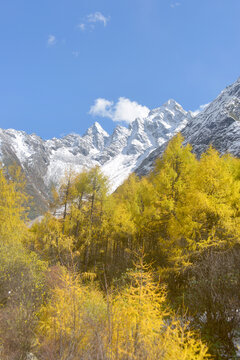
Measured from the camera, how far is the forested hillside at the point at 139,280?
426 cm

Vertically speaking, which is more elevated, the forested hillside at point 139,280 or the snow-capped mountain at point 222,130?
the snow-capped mountain at point 222,130

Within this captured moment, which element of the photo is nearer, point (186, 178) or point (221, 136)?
point (186, 178)

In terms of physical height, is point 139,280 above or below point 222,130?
below

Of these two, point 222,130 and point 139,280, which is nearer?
point 139,280

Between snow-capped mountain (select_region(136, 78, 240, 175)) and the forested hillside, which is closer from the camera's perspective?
the forested hillside

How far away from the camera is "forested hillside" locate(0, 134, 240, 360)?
4.26 metres

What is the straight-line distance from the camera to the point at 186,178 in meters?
12.6

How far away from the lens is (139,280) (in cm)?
536

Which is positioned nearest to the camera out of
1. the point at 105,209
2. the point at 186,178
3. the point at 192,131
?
the point at 186,178

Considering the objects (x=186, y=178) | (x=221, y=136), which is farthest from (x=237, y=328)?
(x=221, y=136)

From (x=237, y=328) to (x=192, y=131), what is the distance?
141470 mm

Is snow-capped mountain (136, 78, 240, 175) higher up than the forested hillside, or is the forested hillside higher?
snow-capped mountain (136, 78, 240, 175)

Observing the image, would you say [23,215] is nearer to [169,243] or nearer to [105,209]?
[105,209]

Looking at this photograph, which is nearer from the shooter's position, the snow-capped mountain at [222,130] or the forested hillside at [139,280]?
the forested hillside at [139,280]
